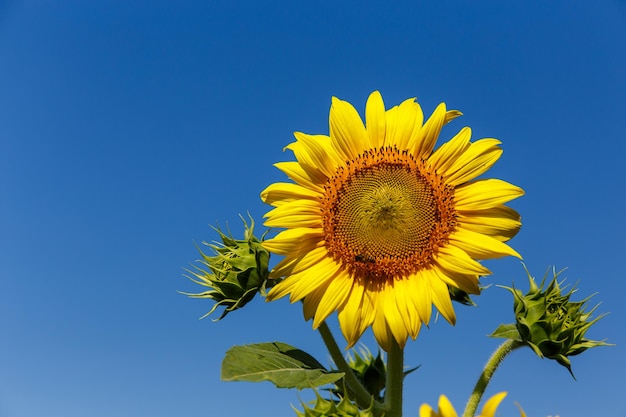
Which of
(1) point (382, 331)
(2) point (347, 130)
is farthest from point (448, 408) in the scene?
(2) point (347, 130)

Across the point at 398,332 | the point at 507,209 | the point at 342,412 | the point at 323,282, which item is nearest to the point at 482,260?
the point at 507,209

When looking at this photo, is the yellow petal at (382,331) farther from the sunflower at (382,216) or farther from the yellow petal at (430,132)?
the yellow petal at (430,132)

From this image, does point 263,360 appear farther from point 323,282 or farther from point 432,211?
point 432,211

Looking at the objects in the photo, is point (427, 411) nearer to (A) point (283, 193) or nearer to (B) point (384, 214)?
(B) point (384, 214)

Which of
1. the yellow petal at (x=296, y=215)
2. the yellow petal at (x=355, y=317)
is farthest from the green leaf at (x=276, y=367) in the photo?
the yellow petal at (x=296, y=215)

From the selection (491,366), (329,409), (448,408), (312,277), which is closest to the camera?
(448,408)

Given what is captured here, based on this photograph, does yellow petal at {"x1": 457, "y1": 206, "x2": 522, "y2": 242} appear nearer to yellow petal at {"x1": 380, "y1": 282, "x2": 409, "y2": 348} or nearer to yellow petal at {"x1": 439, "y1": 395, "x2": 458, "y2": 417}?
yellow petal at {"x1": 380, "y1": 282, "x2": 409, "y2": 348}
